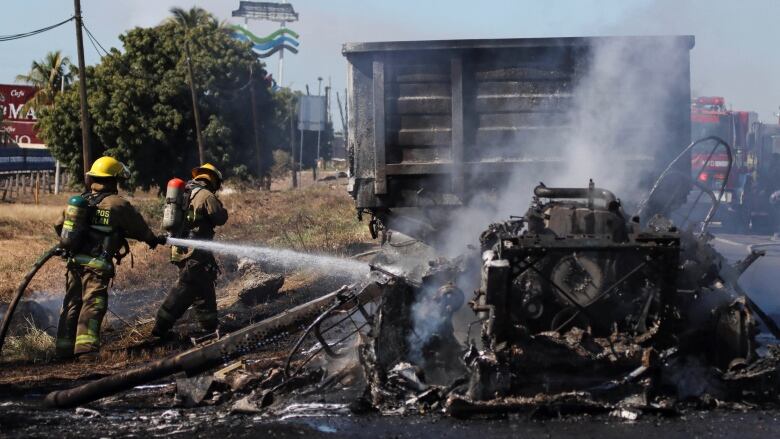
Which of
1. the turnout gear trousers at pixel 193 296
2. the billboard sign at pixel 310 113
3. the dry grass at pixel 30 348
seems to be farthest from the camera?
the billboard sign at pixel 310 113

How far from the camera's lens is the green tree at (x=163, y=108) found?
31.6 metres

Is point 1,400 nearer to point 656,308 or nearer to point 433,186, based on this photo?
point 433,186

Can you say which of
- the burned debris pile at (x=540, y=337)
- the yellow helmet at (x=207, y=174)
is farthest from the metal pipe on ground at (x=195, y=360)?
the yellow helmet at (x=207, y=174)

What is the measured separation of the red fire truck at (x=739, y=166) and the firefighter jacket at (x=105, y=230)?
44.1 feet

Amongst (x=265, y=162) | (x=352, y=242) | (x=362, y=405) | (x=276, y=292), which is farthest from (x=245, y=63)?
(x=362, y=405)

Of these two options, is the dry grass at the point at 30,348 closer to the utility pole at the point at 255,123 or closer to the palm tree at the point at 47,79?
the utility pole at the point at 255,123

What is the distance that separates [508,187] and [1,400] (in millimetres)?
4449

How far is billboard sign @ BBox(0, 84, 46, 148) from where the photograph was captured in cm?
5169

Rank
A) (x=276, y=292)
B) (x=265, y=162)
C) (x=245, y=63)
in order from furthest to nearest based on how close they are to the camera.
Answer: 1. (x=265, y=162)
2. (x=245, y=63)
3. (x=276, y=292)

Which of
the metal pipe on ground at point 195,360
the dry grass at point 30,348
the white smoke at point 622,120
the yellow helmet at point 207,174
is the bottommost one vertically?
the dry grass at point 30,348

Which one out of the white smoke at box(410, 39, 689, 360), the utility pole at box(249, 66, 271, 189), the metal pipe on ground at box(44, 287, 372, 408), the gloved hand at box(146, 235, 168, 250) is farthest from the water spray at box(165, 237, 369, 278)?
the utility pole at box(249, 66, 271, 189)

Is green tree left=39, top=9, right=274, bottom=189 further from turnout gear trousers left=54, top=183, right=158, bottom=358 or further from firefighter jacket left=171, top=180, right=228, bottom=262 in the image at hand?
turnout gear trousers left=54, top=183, right=158, bottom=358

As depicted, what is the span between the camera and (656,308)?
18.7ft

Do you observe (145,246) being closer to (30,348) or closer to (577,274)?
(30,348)
